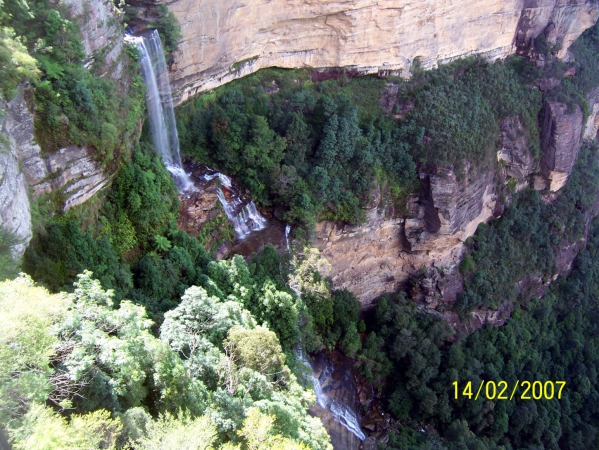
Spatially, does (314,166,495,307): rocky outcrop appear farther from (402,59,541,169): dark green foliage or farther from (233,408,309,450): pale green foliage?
(233,408,309,450): pale green foliage

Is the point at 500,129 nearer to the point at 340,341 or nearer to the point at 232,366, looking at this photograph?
the point at 340,341

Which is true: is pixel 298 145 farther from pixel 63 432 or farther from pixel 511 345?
pixel 63 432

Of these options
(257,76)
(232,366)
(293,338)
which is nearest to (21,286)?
(232,366)

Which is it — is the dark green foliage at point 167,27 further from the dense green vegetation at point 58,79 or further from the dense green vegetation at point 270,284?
the dense green vegetation at point 58,79

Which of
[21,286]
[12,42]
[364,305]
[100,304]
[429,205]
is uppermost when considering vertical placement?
[12,42]

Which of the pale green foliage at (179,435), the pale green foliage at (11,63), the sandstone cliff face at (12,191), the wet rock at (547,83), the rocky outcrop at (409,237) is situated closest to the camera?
the pale green foliage at (179,435)

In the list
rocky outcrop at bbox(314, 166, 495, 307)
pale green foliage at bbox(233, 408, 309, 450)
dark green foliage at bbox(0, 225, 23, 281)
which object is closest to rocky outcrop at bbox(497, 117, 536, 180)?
rocky outcrop at bbox(314, 166, 495, 307)

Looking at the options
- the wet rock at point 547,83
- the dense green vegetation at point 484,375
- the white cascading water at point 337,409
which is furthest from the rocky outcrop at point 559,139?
the white cascading water at point 337,409
